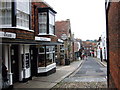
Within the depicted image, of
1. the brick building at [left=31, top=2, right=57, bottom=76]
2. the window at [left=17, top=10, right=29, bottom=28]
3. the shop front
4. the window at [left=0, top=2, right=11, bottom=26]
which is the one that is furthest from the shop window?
the shop front

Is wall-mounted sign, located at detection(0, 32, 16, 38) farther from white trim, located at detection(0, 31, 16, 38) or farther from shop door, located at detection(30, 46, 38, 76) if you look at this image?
shop door, located at detection(30, 46, 38, 76)

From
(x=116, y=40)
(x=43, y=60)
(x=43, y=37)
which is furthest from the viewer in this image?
(x=43, y=60)

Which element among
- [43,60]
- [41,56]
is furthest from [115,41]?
[41,56]

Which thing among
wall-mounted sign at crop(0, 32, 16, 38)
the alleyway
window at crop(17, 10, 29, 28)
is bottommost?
the alleyway

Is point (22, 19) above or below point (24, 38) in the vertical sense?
above

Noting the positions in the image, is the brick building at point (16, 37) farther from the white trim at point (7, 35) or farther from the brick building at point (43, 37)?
the brick building at point (43, 37)

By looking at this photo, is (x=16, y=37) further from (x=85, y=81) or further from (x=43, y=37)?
(x=85, y=81)

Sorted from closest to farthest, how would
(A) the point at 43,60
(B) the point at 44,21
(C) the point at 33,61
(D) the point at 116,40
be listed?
(D) the point at 116,40 → (C) the point at 33,61 → (A) the point at 43,60 → (B) the point at 44,21

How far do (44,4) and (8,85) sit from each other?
29.2 ft

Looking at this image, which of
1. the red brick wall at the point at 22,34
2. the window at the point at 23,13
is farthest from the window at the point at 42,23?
the window at the point at 23,13

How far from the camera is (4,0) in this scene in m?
10.9

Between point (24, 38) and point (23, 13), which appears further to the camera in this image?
point (23, 13)

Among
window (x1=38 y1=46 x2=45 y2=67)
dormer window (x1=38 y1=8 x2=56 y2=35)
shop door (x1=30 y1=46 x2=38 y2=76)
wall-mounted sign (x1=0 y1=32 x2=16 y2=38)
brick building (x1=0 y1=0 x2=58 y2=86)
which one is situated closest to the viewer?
wall-mounted sign (x1=0 y1=32 x2=16 y2=38)

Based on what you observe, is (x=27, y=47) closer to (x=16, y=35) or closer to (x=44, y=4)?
(x=16, y=35)
